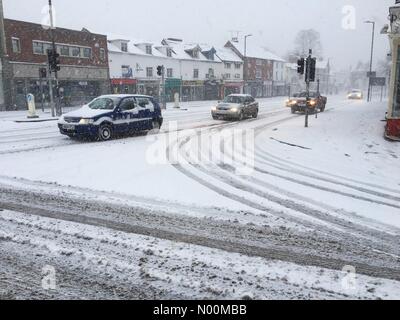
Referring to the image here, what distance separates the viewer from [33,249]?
449cm

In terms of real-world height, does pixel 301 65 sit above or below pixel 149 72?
below

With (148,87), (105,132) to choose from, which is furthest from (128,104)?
(148,87)

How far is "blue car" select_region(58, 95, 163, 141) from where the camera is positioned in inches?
500

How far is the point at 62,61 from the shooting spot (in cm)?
3622

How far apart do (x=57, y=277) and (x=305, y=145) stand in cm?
1035

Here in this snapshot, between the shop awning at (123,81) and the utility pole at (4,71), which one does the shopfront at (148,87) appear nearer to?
the shop awning at (123,81)

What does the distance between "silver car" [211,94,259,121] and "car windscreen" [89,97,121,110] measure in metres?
8.59

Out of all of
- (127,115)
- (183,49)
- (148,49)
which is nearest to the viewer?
(127,115)

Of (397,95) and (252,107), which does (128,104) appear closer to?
(397,95)

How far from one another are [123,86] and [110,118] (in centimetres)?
3203

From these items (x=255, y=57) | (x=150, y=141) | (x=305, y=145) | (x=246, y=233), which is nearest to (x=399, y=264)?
(x=246, y=233)

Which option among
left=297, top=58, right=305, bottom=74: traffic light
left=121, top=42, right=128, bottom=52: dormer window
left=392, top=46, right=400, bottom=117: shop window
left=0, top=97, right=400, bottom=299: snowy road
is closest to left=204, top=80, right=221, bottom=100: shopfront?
left=121, top=42, right=128, bottom=52: dormer window

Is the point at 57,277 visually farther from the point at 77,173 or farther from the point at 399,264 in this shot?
the point at 77,173

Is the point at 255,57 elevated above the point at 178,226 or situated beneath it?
elevated above
